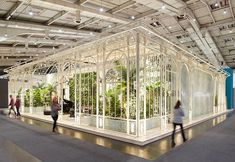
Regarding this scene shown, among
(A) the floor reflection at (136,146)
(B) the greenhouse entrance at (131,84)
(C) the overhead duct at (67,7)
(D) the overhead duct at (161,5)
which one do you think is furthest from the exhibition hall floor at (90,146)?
(D) the overhead duct at (161,5)

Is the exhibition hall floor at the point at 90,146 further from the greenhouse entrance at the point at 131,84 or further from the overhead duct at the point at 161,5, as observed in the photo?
the overhead duct at the point at 161,5

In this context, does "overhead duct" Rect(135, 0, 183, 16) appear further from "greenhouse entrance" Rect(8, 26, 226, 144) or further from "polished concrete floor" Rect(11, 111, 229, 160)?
"polished concrete floor" Rect(11, 111, 229, 160)

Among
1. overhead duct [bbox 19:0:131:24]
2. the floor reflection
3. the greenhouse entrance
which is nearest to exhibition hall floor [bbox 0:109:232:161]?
the floor reflection

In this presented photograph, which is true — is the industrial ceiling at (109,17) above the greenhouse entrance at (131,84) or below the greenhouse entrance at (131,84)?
above

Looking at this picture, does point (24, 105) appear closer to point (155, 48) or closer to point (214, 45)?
point (155, 48)

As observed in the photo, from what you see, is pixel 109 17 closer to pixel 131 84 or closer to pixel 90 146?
pixel 131 84

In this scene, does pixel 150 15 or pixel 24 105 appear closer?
pixel 150 15

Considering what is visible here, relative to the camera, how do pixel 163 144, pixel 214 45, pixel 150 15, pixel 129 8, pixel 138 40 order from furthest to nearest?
pixel 214 45 → pixel 150 15 → pixel 129 8 → pixel 138 40 → pixel 163 144

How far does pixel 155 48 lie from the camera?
26.2 ft

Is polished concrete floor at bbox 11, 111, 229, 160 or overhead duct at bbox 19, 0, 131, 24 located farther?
overhead duct at bbox 19, 0, 131, 24

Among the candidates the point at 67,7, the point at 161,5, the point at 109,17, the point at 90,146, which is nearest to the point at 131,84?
the point at 90,146

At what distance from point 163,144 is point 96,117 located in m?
3.11

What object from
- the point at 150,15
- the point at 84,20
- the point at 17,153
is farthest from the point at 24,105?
the point at 150,15

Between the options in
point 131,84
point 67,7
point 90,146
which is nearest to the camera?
point 90,146
